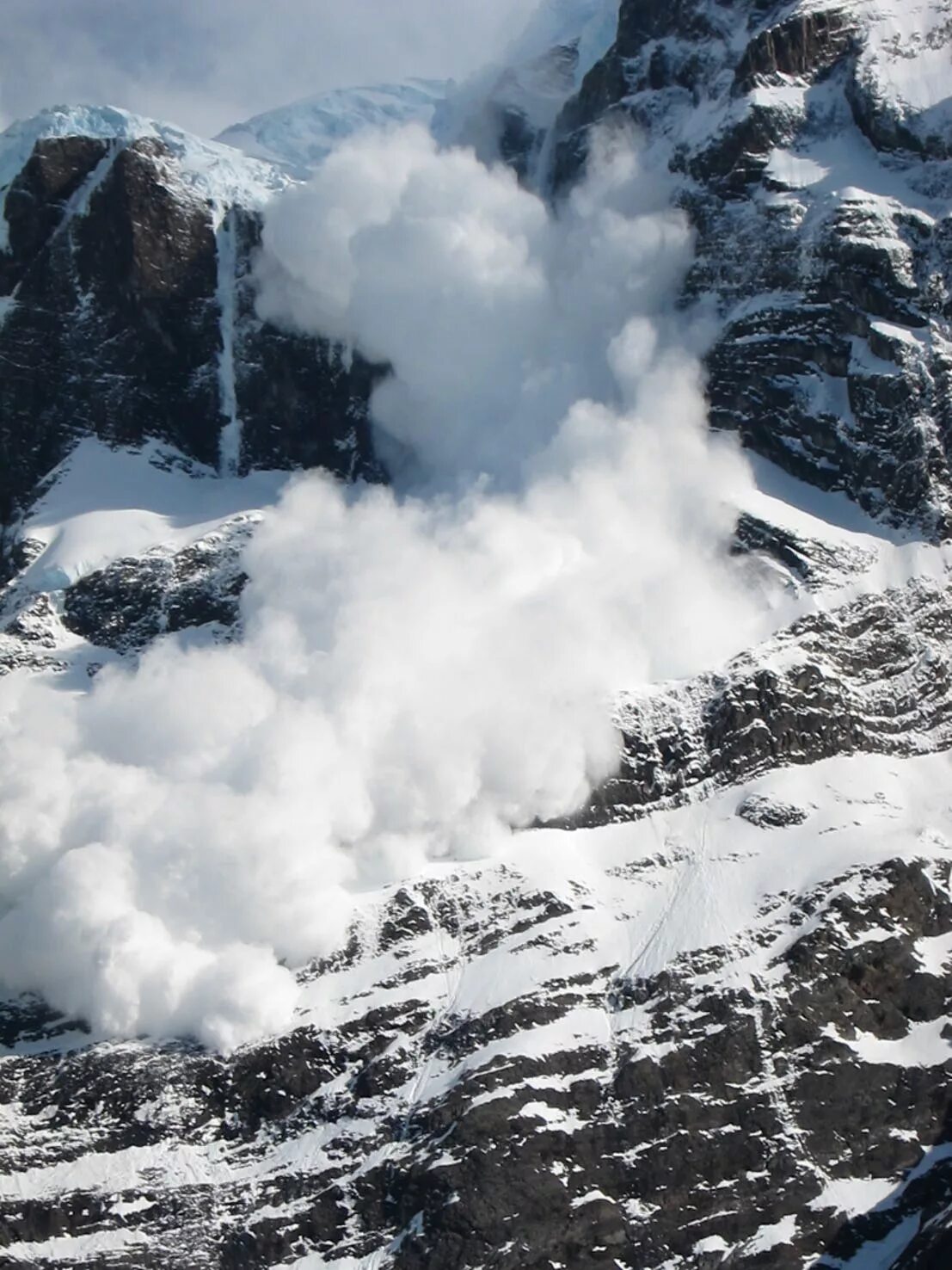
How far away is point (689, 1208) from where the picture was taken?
19312 centimetres

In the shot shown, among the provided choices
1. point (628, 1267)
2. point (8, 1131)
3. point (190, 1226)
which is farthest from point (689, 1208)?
point (8, 1131)

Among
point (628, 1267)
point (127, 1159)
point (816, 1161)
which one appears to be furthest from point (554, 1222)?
point (127, 1159)

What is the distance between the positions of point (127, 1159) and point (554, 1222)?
3401cm

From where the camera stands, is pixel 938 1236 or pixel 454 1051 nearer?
pixel 938 1236

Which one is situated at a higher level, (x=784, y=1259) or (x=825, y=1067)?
(x=825, y=1067)

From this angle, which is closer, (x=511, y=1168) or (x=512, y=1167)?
(x=511, y=1168)

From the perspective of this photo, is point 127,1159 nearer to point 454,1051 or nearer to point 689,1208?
point 454,1051

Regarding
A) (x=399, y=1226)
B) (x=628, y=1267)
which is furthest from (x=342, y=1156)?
(x=628, y=1267)

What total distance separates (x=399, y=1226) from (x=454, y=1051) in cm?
1496

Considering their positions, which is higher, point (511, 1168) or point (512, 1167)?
point (512, 1167)

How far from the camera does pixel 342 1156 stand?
7707 inches

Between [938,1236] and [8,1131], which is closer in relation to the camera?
[938,1236]

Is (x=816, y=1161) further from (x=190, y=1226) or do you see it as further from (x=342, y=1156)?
(x=190, y=1226)

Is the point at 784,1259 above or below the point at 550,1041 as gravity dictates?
below
